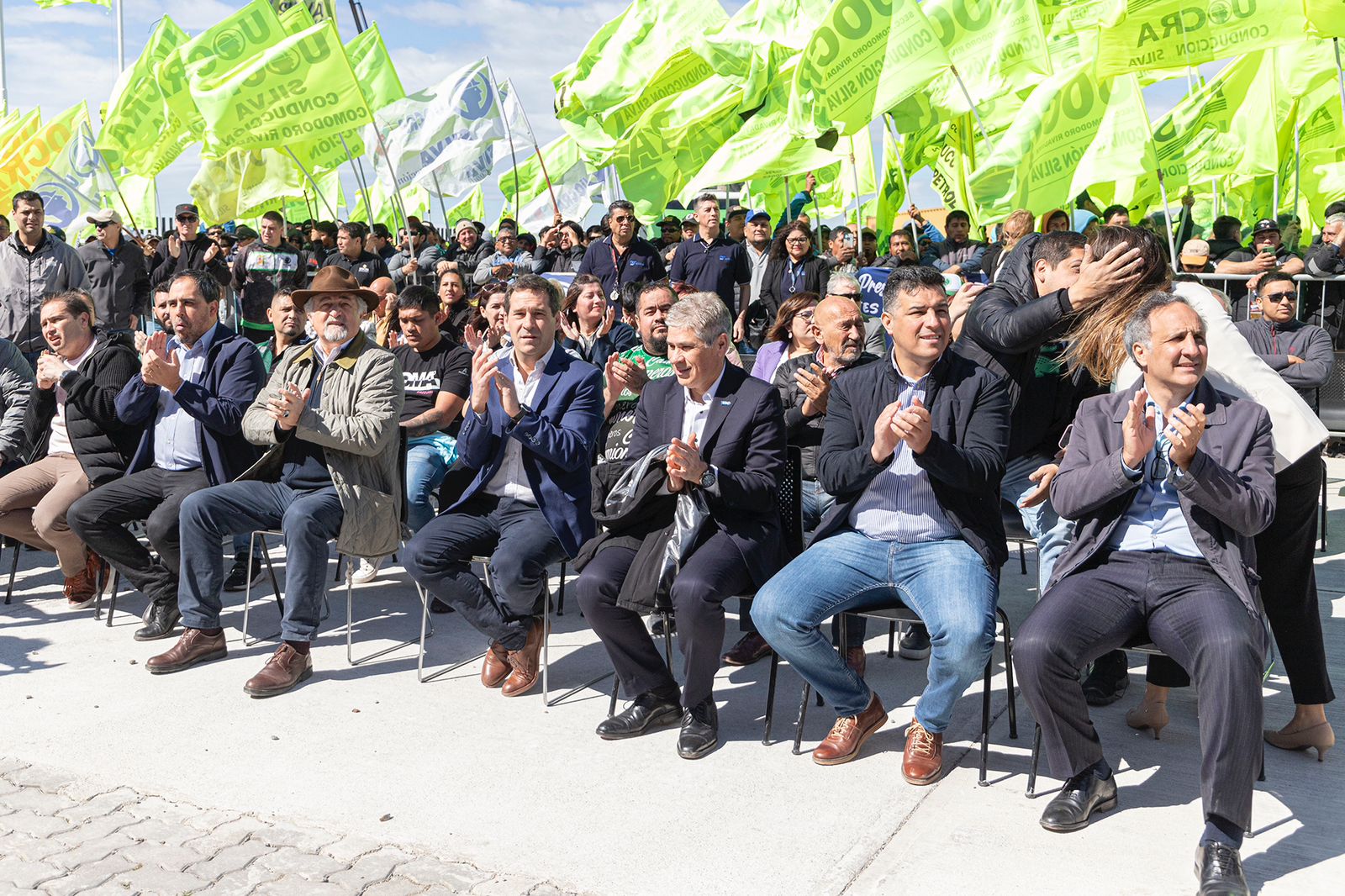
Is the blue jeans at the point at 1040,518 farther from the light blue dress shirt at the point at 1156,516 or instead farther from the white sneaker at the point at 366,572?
the white sneaker at the point at 366,572

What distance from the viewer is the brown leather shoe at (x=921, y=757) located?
4.18 metres

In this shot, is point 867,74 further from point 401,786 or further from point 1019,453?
point 401,786

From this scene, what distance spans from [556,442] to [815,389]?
4.00 ft

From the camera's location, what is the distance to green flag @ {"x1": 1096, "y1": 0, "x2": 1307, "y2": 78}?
836cm

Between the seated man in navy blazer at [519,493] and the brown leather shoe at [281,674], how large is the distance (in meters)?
0.67

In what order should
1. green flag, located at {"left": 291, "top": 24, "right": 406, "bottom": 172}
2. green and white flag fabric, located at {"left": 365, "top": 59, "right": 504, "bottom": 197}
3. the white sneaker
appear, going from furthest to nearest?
green and white flag fabric, located at {"left": 365, "top": 59, "right": 504, "bottom": 197}
green flag, located at {"left": 291, "top": 24, "right": 406, "bottom": 172}
the white sneaker

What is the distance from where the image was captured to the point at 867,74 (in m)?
10.1

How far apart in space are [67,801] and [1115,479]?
3661 mm

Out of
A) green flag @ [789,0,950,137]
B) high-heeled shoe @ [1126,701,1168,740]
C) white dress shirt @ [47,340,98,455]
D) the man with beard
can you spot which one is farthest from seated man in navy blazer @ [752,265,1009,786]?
green flag @ [789,0,950,137]

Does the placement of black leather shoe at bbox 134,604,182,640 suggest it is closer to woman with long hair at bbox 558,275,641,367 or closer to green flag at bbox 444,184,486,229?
woman with long hair at bbox 558,275,641,367

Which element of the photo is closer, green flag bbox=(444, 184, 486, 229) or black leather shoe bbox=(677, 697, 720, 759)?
black leather shoe bbox=(677, 697, 720, 759)

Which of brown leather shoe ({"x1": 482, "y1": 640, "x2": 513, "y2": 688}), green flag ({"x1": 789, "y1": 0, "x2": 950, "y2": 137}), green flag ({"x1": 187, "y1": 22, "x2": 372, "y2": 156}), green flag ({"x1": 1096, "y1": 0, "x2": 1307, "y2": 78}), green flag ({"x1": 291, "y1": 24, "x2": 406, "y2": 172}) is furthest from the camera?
green flag ({"x1": 291, "y1": 24, "x2": 406, "y2": 172})

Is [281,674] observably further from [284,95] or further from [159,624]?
[284,95]

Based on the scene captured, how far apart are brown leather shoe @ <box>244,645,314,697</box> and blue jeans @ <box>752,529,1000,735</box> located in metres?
2.20
